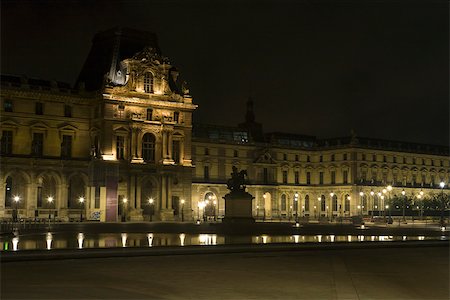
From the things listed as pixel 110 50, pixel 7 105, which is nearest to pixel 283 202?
pixel 110 50

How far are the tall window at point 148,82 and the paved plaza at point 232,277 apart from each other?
200 feet

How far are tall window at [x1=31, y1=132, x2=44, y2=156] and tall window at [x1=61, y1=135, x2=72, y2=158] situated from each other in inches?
105

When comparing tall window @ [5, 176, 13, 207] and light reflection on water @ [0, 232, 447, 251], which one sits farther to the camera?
tall window @ [5, 176, 13, 207]

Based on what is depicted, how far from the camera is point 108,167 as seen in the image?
80312mm

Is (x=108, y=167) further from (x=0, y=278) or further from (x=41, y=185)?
(x=0, y=278)

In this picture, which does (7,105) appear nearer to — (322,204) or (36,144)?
(36,144)

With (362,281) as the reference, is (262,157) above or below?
above

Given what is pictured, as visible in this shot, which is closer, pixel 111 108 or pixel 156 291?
pixel 156 291

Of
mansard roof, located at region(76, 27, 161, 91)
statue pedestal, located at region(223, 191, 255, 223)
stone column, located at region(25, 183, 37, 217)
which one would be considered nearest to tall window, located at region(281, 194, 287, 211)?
mansard roof, located at region(76, 27, 161, 91)

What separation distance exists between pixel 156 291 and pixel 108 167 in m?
65.0

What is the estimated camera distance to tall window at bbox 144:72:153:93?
85.9 metres

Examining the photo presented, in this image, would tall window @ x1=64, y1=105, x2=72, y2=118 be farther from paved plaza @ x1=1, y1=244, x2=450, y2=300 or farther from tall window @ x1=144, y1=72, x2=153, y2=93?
paved plaza @ x1=1, y1=244, x2=450, y2=300

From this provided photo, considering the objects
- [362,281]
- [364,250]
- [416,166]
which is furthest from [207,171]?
[362,281]

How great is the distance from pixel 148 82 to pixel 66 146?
13.0 meters
